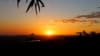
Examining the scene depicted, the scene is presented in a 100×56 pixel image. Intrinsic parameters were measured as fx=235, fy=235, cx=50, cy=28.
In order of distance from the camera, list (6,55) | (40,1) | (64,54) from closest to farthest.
Answer: (40,1) < (6,55) < (64,54)

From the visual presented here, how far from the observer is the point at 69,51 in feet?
46.5

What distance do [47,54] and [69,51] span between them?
145 centimetres

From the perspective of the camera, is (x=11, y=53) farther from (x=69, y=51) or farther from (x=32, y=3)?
(x=32, y=3)

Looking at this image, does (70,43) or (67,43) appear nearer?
(70,43)

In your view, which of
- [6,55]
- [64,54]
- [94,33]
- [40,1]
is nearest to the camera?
[40,1]

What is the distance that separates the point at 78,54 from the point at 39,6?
993cm

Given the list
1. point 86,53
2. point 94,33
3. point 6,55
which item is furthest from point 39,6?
point 94,33

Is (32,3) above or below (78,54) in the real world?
above

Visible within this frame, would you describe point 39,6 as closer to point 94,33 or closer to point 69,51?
point 69,51

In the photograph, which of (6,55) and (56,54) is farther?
(56,54)

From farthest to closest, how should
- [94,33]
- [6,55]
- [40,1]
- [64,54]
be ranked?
1. [94,33]
2. [64,54]
3. [6,55]
4. [40,1]

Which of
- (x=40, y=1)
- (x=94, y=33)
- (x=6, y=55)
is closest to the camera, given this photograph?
(x=40, y=1)

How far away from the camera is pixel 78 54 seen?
44.4 feet

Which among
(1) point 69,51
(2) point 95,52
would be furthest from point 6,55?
(2) point 95,52
